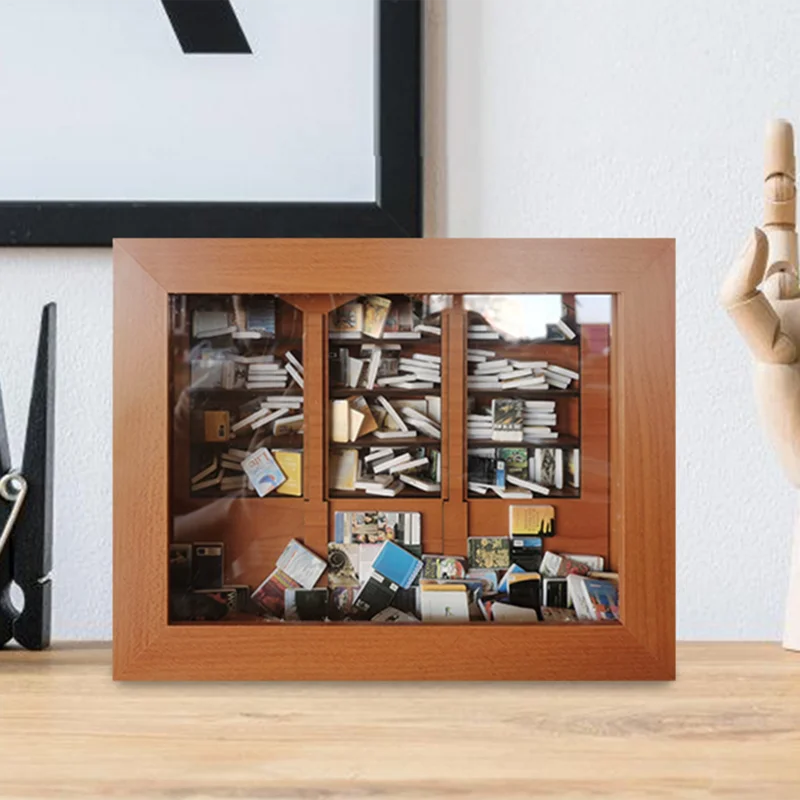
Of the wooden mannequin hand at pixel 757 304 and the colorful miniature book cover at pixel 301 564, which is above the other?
the wooden mannequin hand at pixel 757 304

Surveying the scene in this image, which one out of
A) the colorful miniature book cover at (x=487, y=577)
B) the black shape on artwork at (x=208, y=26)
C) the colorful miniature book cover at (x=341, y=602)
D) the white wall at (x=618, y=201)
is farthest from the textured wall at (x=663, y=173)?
the colorful miniature book cover at (x=341, y=602)

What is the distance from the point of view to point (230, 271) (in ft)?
2.36

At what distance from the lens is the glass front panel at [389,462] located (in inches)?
29.3

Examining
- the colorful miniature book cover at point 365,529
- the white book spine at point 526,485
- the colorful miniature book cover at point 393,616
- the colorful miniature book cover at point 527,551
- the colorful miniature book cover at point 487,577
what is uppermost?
the white book spine at point 526,485

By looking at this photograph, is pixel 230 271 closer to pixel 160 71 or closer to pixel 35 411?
pixel 35 411

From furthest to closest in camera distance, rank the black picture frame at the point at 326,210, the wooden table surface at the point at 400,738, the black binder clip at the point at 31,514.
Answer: the black picture frame at the point at 326,210
the black binder clip at the point at 31,514
the wooden table surface at the point at 400,738

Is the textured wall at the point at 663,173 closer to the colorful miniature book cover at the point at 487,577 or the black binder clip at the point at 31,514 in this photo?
the colorful miniature book cover at the point at 487,577

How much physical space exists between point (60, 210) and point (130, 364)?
335 mm

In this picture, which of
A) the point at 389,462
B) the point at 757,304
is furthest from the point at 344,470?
the point at 757,304

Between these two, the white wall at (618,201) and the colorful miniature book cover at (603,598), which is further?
the white wall at (618,201)

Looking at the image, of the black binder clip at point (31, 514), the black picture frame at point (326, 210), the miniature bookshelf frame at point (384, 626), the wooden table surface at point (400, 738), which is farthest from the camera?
the black picture frame at point (326, 210)

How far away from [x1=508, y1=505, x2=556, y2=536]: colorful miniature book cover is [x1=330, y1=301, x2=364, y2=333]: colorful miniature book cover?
0.21 m

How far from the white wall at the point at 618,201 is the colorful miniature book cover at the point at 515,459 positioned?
32 cm

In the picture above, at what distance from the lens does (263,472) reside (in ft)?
2.51
